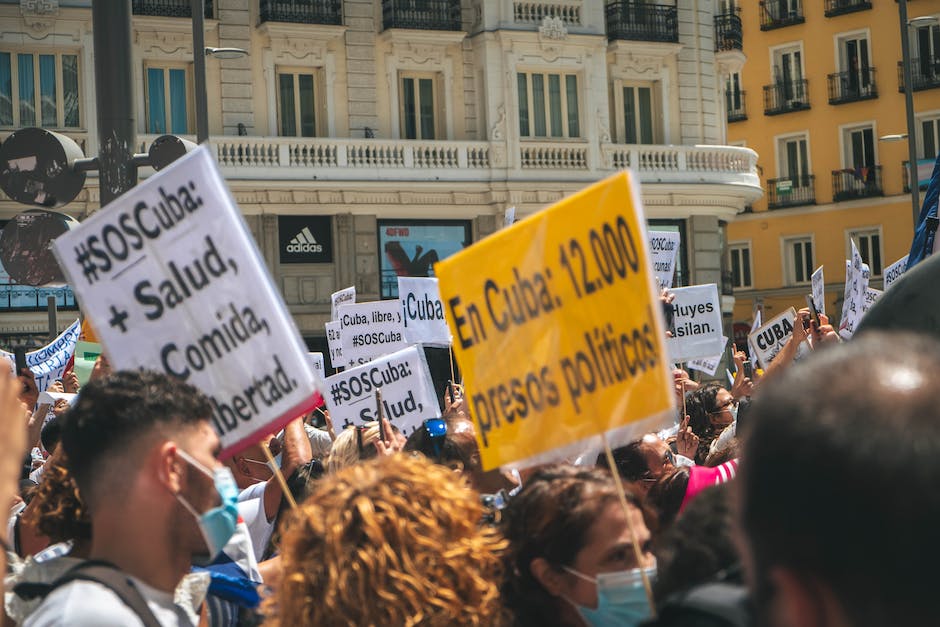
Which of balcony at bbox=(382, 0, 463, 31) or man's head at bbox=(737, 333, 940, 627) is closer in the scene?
man's head at bbox=(737, 333, 940, 627)

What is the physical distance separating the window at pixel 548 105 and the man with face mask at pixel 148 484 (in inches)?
1005

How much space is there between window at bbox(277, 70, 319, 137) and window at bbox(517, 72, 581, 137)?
168 inches

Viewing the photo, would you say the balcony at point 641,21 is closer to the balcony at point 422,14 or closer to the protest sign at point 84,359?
the balcony at point 422,14

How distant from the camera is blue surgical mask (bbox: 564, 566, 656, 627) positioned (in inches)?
129

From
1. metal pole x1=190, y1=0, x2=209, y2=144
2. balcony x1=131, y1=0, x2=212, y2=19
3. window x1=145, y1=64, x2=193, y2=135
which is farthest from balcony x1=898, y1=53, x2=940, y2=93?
metal pole x1=190, y1=0, x2=209, y2=144

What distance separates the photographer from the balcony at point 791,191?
42531 millimetres

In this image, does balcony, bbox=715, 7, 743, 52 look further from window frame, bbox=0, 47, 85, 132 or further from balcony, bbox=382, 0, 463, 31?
window frame, bbox=0, 47, 85, 132

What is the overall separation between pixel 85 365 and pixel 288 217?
17091 mm

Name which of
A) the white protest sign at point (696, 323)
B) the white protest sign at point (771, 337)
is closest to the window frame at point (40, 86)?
the white protest sign at point (696, 323)

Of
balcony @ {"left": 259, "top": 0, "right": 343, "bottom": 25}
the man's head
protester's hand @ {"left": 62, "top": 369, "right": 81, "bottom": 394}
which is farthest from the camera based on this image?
balcony @ {"left": 259, "top": 0, "right": 343, "bottom": 25}

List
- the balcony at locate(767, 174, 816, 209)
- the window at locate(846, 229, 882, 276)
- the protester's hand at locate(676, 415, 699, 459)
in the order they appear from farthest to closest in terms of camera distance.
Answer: the balcony at locate(767, 174, 816, 209) < the window at locate(846, 229, 882, 276) < the protester's hand at locate(676, 415, 699, 459)

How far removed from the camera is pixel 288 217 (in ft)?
88.1

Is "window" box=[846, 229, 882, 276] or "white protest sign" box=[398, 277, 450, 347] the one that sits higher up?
"window" box=[846, 229, 882, 276]

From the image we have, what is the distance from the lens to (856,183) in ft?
137
